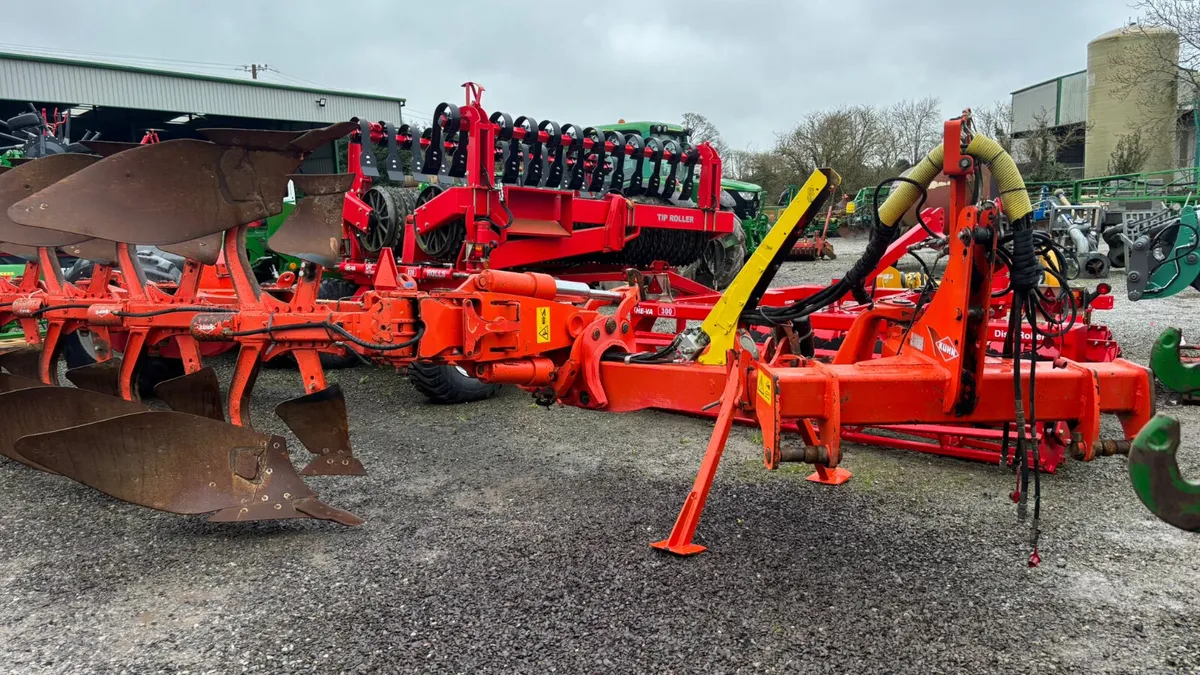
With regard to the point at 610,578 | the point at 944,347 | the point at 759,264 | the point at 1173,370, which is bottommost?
the point at 610,578

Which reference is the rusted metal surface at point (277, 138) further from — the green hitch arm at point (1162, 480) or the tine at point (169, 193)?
the green hitch arm at point (1162, 480)

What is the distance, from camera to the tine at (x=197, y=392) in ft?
12.3

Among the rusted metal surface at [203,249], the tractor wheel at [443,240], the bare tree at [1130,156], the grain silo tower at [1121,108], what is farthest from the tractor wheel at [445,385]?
the bare tree at [1130,156]

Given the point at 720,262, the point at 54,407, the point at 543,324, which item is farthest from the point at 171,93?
the point at 543,324

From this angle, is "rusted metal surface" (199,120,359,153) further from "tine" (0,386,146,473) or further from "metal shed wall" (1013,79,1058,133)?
"metal shed wall" (1013,79,1058,133)

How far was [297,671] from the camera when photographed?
2.20 metres

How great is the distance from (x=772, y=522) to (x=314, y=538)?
1.82 metres

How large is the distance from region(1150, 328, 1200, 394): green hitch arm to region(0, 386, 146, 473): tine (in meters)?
5.00

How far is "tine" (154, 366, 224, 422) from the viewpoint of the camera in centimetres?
375

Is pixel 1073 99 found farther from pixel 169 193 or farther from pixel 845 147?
pixel 169 193

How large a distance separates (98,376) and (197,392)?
38.0 inches

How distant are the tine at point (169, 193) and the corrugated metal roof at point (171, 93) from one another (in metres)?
16.8

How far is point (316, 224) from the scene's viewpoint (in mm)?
3879

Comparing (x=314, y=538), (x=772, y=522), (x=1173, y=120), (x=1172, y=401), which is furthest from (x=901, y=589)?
(x=1173, y=120)
